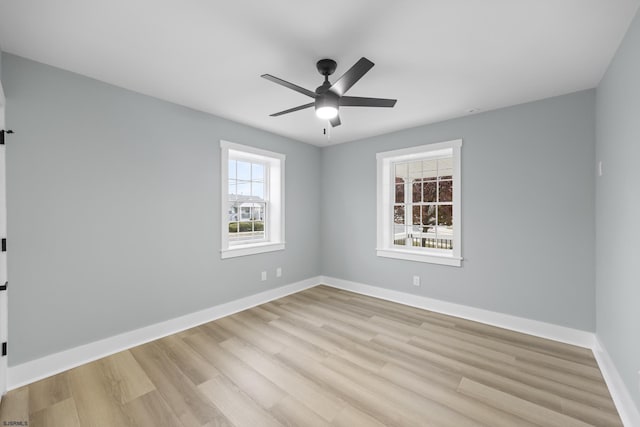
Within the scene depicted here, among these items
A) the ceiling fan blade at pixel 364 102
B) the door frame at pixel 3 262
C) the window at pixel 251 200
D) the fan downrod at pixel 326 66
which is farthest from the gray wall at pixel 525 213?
the door frame at pixel 3 262

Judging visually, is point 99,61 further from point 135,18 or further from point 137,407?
point 137,407

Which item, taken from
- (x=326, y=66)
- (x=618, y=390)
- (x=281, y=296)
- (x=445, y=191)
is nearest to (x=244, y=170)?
(x=281, y=296)

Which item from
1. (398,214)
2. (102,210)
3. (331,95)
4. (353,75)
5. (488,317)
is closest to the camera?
(353,75)

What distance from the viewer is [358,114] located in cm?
344

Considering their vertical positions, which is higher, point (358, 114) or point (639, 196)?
point (358, 114)

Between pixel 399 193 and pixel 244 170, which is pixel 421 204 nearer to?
pixel 399 193

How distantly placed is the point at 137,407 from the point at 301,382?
3.82ft

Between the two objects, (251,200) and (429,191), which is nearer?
(429,191)

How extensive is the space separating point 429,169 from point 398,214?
836 mm

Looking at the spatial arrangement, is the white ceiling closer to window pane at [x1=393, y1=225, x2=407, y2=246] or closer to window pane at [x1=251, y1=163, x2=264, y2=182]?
window pane at [x1=251, y1=163, x2=264, y2=182]

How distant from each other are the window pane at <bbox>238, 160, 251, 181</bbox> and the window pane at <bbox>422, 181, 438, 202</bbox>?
2.63 metres

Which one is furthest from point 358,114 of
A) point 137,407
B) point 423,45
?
point 137,407

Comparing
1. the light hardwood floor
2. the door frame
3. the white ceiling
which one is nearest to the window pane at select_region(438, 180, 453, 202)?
the white ceiling

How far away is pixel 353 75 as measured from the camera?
6.30 ft
